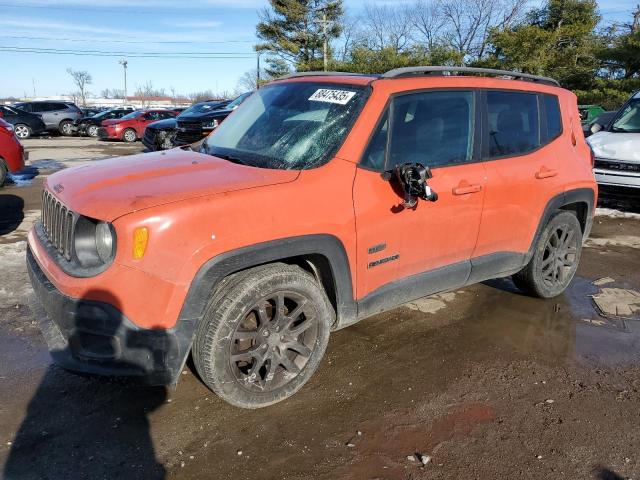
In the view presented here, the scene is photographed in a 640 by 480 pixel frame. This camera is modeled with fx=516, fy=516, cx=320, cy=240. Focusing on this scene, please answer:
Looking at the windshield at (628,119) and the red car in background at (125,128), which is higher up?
the red car in background at (125,128)

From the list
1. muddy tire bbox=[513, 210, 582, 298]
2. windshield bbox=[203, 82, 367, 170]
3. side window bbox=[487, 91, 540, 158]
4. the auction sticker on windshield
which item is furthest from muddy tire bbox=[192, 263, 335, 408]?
muddy tire bbox=[513, 210, 582, 298]

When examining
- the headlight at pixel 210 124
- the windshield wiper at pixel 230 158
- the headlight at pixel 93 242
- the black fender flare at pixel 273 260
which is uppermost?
the headlight at pixel 210 124

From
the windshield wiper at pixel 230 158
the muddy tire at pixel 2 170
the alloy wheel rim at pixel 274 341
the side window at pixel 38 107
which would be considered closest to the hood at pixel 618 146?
the windshield wiper at pixel 230 158

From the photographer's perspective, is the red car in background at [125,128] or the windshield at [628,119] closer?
the windshield at [628,119]

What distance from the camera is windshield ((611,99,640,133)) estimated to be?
8.85 meters

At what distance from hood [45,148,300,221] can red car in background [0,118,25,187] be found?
23.0 ft

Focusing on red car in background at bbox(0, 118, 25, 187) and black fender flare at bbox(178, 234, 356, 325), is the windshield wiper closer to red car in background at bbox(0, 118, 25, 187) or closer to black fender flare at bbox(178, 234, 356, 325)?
black fender flare at bbox(178, 234, 356, 325)

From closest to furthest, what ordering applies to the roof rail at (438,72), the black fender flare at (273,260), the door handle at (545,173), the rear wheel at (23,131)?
the black fender flare at (273,260) → the roof rail at (438,72) → the door handle at (545,173) → the rear wheel at (23,131)

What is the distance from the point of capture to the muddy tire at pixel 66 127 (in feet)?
82.3

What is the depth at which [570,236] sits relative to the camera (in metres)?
4.54

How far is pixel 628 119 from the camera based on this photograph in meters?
9.02

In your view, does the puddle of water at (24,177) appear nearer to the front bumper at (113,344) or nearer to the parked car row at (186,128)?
the parked car row at (186,128)

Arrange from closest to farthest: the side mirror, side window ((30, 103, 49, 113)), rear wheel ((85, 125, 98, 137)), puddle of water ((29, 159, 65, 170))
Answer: the side mirror < puddle of water ((29, 159, 65, 170)) < side window ((30, 103, 49, 113)) < rear wheel ((85, 125, 98, 137))

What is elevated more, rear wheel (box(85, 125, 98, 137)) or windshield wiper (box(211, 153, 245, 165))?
rear wheel (box(85, 125, 98, 137))
